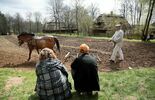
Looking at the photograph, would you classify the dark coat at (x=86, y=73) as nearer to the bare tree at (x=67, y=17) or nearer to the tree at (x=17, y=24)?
the bare tree at (x=67, y=17)

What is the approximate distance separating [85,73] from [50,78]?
102 centimetres

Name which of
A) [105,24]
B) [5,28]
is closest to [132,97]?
[105,24]

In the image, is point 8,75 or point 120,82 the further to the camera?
point 8,75

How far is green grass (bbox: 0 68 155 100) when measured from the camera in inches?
311

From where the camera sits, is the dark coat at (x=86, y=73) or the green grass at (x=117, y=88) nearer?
the dark coat at (x=86, y=73)

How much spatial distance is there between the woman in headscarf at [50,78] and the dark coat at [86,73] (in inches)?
18.0

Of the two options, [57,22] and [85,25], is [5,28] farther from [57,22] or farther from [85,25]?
[85,25]

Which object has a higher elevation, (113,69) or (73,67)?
(73,67)

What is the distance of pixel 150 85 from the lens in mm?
8320

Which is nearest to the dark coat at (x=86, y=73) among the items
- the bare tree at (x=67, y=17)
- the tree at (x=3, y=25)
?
the bare tree at (x=67, y=17)

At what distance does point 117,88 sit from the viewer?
27.5 ft

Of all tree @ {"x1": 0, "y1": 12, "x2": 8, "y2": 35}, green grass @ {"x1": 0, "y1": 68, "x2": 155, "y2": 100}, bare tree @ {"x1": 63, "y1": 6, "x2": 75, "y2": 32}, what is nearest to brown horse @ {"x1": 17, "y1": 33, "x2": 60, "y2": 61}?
green grass @ {"x1": 0, "y1": 68, "x2": 155, "y2": 100}

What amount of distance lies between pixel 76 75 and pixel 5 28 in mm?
75160

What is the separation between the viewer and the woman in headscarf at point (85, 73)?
7.55 m
